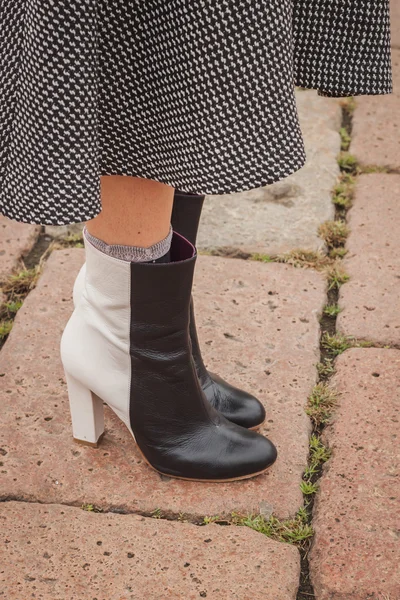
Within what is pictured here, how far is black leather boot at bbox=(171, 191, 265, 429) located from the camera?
1.20 meters

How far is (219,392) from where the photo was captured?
125 cm

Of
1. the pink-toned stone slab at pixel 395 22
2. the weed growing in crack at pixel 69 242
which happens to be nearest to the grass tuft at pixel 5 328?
the weed growing in crack at pixel 69 242

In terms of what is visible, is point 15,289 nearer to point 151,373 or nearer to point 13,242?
point 13,242

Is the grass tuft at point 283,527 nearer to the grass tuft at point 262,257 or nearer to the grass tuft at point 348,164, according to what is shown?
the grass tuft at point 262,257

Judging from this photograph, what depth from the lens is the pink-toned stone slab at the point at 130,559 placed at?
3.21 feet

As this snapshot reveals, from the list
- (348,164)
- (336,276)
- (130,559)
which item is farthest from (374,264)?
(130,559)

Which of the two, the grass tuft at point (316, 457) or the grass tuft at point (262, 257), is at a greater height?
the grass tuft at point (262, 257)

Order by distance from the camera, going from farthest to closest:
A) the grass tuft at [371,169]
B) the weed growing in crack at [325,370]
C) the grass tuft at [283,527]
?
the grass tuft at [371,169]
the weed growing in crack at [325,370]
the grass tuft at [283,527]

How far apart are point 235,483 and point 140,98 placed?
2.02 feet

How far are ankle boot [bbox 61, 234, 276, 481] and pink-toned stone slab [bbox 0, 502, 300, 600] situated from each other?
0.37 feet

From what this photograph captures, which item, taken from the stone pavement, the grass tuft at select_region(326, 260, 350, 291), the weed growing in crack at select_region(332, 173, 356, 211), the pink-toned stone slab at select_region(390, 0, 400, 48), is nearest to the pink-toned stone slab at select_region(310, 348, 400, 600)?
the stone pavement

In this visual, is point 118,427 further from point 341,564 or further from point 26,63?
point 26,63

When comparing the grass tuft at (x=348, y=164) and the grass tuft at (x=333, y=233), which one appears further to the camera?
the grass tuft at (x=348, y=164)

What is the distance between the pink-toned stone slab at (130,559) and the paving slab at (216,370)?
0.04 meters
